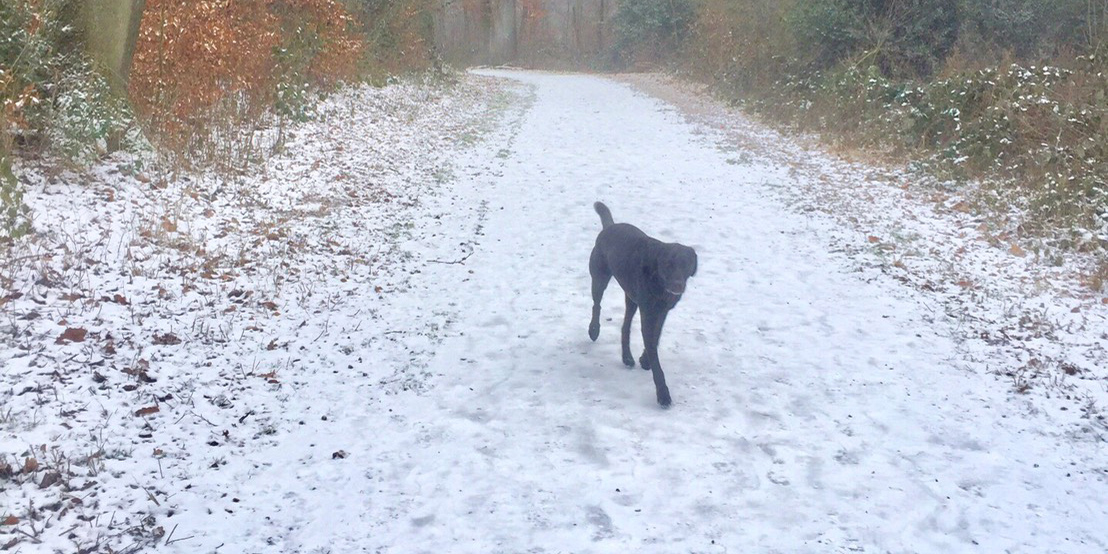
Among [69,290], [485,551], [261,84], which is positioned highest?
[261,84]

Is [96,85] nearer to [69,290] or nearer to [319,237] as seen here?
[319,237]

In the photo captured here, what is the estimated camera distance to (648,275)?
5.38 metres

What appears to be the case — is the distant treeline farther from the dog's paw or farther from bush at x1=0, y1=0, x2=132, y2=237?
bush at x1=0, y1=0, x2=132, y2=237

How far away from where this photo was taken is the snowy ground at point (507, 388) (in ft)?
13.0

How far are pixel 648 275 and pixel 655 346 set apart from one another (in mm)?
476

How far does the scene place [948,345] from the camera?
6238 millimetres

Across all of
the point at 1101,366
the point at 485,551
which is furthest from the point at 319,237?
the point at 1101,366

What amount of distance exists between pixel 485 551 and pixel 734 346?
10.3 ft

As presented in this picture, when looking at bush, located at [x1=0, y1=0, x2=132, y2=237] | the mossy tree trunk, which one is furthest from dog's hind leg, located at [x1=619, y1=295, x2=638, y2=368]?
the mossy tree trunk

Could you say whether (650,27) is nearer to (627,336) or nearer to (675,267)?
(627,336)

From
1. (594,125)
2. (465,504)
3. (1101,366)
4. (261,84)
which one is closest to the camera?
(465,504)

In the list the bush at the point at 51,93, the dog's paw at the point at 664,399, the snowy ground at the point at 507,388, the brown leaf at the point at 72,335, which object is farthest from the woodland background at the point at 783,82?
the dog's paw at the point at 664,399

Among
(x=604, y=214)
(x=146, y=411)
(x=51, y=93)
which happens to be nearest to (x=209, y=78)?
(x=51, y=93)

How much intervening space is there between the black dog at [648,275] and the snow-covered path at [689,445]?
265 millimetres
